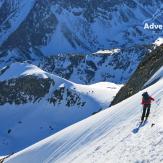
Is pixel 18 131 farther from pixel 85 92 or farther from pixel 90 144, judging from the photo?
pixel 90 144

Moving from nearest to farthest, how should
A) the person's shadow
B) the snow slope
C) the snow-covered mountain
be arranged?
the snow slope < the person's shadow < the snow-covered mountain

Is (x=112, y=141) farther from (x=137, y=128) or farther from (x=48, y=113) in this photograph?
(x=48, y=113)

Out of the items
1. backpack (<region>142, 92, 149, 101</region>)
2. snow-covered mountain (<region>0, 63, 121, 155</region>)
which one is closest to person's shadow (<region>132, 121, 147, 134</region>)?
backpack (<region>142, 92, 149, 101</region>)

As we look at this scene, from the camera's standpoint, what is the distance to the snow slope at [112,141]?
29875 millimetres

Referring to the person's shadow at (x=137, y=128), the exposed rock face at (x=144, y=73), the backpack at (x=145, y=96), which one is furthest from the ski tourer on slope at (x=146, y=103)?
the exposed rock face at (x=144, y=73)

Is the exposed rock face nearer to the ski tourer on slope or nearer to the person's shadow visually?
the ski tourer on slope

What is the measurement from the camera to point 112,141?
34781mm

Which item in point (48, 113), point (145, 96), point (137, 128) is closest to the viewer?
point (137, 128)

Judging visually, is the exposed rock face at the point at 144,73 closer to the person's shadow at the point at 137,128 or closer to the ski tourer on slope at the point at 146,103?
the ski tourer on slope at the point at 146,103

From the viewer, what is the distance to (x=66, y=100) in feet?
635

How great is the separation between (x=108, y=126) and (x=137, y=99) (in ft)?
13.3

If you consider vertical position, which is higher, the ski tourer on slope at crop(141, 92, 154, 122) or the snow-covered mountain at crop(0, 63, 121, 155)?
the ski tourer on slope at crop(141, 92, 154, 122)

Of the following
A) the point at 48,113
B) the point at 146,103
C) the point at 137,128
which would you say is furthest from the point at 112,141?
the point at 48,113

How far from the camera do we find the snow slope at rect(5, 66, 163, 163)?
29.9 m
